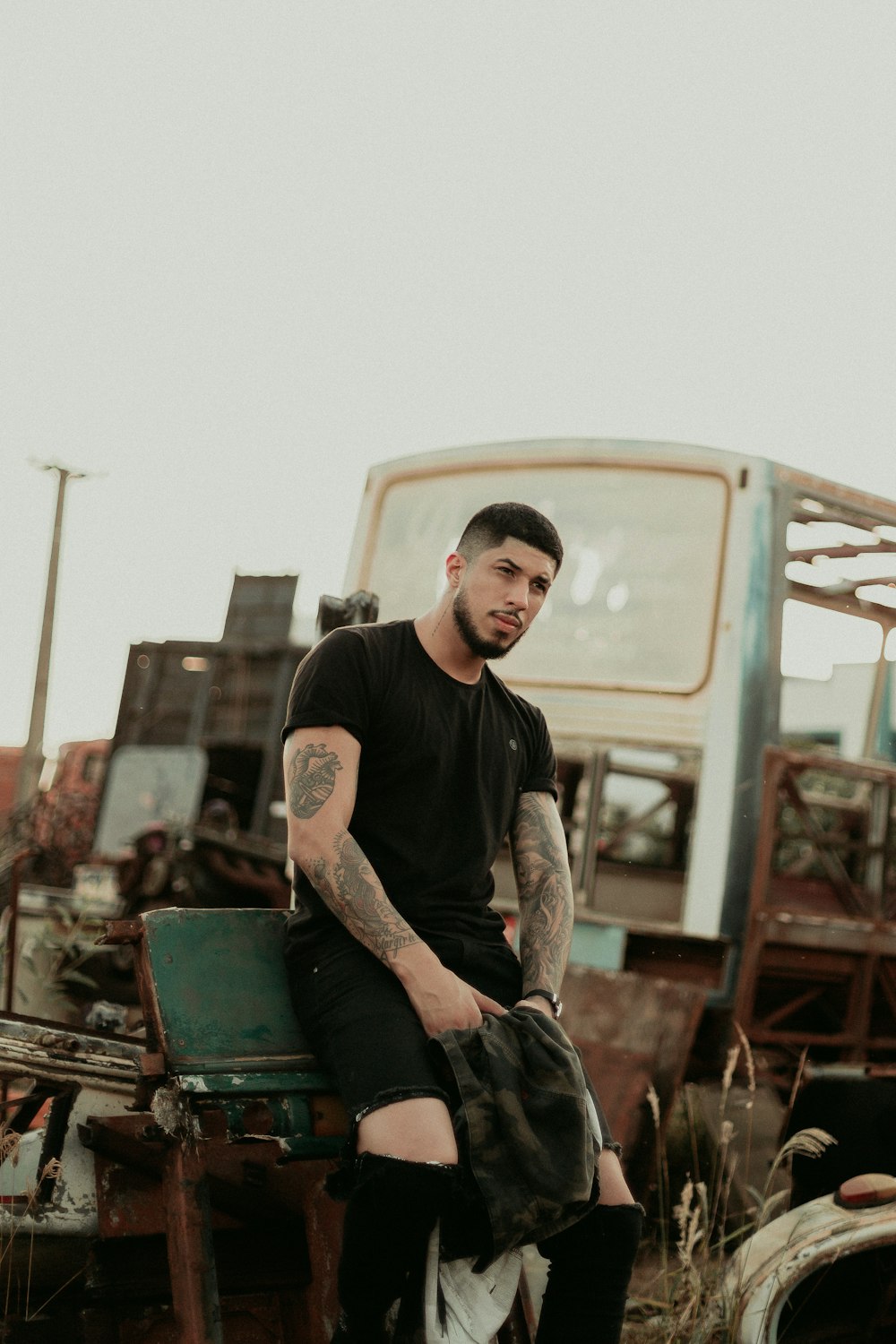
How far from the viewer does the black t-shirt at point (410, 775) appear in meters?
2.71

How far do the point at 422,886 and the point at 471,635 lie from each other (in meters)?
0.54

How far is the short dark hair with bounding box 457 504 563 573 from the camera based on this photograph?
2.86 m

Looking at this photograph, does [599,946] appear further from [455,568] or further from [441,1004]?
[441,1004]

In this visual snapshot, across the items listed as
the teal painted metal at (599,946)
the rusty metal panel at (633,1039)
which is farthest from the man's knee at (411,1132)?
the teal painted metal at (599,946)

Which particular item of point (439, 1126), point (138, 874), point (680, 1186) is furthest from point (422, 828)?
point (138, 874)

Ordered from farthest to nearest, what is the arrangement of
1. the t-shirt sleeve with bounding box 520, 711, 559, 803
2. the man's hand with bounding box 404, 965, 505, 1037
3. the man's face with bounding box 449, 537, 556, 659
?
the t-shirt sleeve with bounding box 520, 711, 559, 803 → the man's face with bounding box 449, 537, 556, 659 → the man's hand with bounding box 404, 965, 505, 1037

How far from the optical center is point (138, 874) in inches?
432

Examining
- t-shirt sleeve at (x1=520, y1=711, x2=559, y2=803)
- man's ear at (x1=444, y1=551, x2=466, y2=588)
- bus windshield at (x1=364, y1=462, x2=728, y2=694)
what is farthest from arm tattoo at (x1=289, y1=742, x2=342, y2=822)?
bus windshield at (x1=364, y1=462, x2=728, y2=694)

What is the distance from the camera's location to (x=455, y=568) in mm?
2910

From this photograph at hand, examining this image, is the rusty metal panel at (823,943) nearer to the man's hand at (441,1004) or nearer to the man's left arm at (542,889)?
the man's left arm at (542,889)

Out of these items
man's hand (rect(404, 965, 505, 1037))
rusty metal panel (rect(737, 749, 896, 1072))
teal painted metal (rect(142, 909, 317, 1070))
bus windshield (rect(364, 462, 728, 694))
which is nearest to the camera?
man's hand (rect(404, 965, 505, 1037))

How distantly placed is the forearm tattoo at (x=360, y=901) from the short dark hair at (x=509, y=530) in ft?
2.36

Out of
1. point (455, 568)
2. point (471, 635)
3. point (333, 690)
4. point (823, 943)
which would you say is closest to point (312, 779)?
point (333, 690)

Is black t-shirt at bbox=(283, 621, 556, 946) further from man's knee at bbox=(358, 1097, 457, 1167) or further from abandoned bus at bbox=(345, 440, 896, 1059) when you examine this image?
abandoned bus at bbox=(345, 440, 896, 1059)
